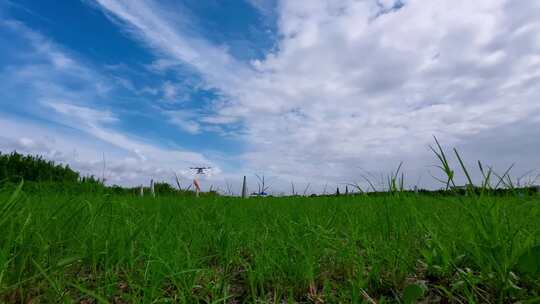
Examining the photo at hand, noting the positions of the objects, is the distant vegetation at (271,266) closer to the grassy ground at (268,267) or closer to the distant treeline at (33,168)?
the grassy ground at (268,267)

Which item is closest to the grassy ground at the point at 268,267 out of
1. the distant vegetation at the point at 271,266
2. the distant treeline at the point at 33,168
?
the distant vegetation at the point at 271,266

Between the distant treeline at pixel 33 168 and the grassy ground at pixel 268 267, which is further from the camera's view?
the distant treeline at pixel 33 168

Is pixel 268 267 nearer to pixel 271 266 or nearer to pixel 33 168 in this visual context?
pixel 271 266

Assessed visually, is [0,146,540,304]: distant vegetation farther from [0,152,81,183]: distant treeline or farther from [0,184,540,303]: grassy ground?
[0,152,81,183]: distant treeline

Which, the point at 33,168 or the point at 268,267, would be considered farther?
the point at 33,168

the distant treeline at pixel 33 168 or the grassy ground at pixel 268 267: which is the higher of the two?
the distant treeline at pixel 33 168

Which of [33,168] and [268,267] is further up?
[33,168]

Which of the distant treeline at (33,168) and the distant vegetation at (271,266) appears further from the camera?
the distant treeline at (33,168)

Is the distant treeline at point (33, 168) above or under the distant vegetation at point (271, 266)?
above

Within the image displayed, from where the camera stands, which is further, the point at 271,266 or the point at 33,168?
the point at 33,168

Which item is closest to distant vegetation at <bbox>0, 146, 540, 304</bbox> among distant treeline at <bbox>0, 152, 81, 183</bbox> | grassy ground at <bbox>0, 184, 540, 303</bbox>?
grassy ground at <bbox>0, 184, 540, 303</bbox>

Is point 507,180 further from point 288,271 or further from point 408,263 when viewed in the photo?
point 288,271

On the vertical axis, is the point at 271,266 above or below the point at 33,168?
below

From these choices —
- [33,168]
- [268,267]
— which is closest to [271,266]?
[268,267]
